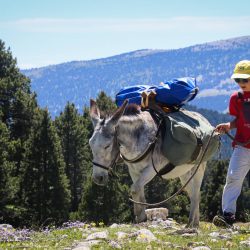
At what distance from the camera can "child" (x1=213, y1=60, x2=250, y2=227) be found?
9391 mm

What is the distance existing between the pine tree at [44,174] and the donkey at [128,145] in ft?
127

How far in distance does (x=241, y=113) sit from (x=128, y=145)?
2.41m

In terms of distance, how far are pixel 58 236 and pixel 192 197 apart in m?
4.52

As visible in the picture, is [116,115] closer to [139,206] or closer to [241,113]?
[139,206]

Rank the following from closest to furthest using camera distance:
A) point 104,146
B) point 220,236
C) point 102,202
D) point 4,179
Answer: point 220,236 → point 104,146 → point 4,179 → point 102,202

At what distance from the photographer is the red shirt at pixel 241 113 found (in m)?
9.39

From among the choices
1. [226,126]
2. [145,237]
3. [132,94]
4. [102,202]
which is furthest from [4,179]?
[145,237]

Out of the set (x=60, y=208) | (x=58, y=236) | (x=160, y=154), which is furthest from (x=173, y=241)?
(x=60, y=208)

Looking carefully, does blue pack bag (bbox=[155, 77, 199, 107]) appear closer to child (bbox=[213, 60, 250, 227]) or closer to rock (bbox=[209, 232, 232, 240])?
child (bbox=[213, 60, 250, 227])

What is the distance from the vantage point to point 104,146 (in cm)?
1023

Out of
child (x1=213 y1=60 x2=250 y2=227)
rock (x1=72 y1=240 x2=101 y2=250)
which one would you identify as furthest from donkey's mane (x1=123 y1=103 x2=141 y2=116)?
rock (x1=72 y1=240 x2=101 y2=250)

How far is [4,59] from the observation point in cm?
5950

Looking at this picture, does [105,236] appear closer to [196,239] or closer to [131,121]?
[196,239]

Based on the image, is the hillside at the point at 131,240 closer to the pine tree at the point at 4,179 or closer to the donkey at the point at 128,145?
the donkey at the point at 128,145
